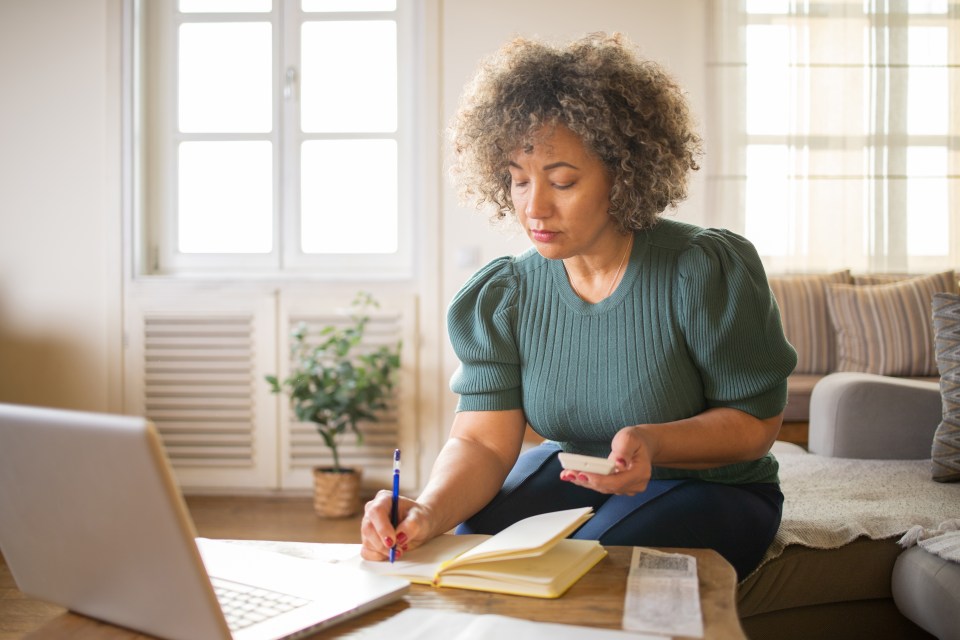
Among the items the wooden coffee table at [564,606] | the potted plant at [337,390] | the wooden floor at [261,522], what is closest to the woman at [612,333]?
the wooden coffee table at [564,606]

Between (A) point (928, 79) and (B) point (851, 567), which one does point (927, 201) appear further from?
(B) point (851, 567)

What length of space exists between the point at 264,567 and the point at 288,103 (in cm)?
310

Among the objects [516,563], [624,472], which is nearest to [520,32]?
[624,472]

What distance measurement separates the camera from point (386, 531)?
109 cm

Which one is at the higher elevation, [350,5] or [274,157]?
[350,5]

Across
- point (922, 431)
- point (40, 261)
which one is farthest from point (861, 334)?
point (40, 261)

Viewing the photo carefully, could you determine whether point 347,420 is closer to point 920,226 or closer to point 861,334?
point 861,334

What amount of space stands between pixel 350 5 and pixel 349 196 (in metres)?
0.79

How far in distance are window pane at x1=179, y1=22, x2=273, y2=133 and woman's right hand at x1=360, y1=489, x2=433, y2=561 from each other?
3028 mm

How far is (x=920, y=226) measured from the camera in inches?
147

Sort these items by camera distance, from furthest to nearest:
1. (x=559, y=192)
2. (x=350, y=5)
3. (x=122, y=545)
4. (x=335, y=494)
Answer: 1. (x=350, y=5)
2. (x=335, y=494)
3. (x=559, y=192)
4. (x=122, y=545)

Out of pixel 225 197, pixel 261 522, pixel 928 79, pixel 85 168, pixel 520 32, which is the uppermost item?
pixel 520 32

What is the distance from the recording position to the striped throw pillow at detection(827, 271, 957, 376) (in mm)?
3244

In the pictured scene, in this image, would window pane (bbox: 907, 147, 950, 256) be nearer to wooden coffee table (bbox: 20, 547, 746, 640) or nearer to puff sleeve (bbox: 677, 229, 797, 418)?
puff sleeve (bbox: 677, 229, 797, 418)
